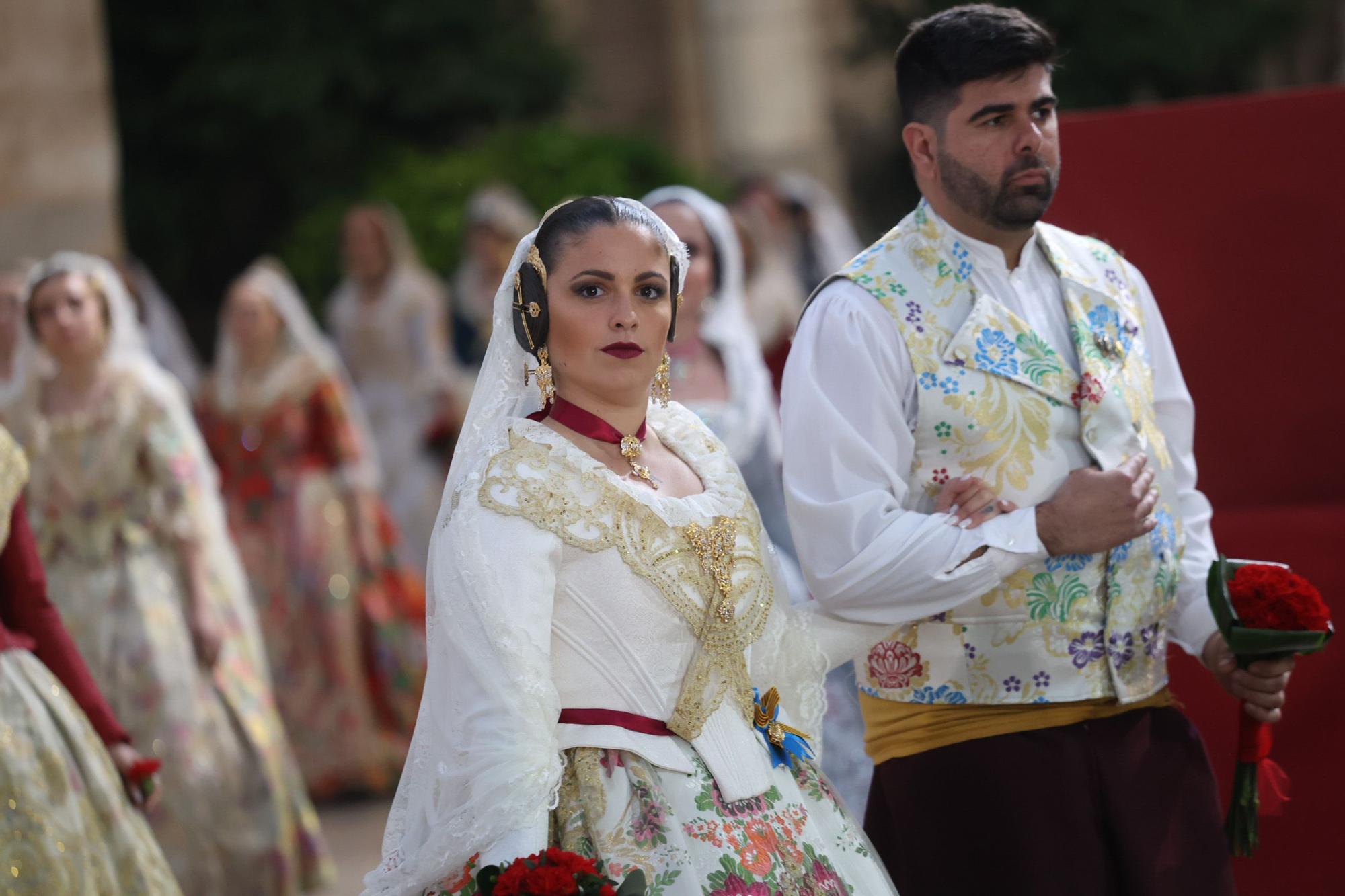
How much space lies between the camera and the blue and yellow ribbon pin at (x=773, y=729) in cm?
336

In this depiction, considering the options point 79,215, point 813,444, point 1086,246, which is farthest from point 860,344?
point 79,215

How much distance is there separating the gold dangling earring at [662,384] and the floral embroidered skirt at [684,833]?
2.21ft

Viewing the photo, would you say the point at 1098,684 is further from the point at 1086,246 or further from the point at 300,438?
the point at 300,438

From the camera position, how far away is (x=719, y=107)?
622 inches

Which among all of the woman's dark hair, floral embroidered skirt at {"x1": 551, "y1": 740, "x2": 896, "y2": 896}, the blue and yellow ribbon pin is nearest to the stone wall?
the woman's dark hair

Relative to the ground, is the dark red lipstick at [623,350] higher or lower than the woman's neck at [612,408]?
higher

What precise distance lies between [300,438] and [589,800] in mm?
5277

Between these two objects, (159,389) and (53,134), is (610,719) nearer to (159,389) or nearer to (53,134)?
(159,389)

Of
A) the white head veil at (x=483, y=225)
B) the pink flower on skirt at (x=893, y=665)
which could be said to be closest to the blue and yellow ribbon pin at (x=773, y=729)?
the pink flower on skirt at (x=893, y=665)

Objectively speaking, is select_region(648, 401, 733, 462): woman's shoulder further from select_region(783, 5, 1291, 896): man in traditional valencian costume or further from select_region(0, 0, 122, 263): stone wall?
select_region(0, 0, 122, 263): stone wall

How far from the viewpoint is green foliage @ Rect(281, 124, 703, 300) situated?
12.2 m

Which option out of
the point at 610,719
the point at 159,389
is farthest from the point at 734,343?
the point at 610,719

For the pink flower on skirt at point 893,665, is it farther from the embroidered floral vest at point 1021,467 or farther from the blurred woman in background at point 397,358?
the blurred woman in background at point 397,358

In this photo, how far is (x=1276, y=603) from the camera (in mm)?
3604
